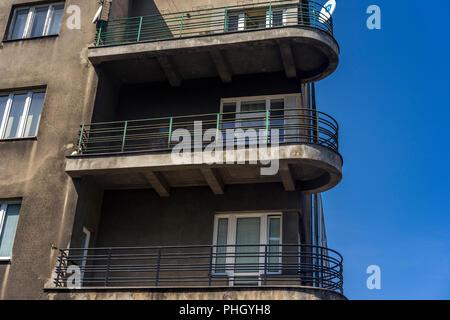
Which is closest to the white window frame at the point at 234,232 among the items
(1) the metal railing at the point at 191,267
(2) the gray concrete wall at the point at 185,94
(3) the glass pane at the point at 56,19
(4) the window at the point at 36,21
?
(1) the metal railing at the point at 191,267

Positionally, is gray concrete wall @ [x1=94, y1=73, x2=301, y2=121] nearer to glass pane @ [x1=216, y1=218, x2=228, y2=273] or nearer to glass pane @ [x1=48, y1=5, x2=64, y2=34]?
glass pane @ [x1=48, y1=5, x2=64, y2=34]

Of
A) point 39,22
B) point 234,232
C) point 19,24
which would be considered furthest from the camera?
point 19,24

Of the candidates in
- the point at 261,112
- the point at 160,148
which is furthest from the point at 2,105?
the point at 261,112

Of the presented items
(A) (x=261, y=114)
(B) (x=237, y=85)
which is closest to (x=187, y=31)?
(B) (x=237, y=85)

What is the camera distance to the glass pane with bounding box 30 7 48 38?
1977cm

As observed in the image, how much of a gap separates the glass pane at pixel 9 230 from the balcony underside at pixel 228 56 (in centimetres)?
532

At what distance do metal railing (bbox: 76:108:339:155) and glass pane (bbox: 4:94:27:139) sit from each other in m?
2.37

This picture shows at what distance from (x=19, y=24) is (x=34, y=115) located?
3980mm

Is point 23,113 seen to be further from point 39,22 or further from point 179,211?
point 179,211

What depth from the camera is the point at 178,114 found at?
18953 millimetres

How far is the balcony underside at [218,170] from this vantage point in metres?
15.9

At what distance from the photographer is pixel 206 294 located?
46.7ft

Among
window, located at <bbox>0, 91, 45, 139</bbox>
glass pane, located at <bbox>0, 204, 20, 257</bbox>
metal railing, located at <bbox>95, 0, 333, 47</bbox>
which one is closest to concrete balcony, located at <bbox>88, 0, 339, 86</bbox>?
metal railing, located at <bbox>95, 0, 333, 47</bbox>

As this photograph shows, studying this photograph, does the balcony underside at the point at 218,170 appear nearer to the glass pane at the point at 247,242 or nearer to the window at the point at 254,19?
the glass pane at the point at 247,242
